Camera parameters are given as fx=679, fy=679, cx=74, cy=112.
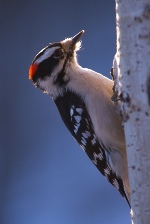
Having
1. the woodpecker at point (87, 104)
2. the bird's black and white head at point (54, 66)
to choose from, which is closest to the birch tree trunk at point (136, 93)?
the woodpecker at point (87, 104)

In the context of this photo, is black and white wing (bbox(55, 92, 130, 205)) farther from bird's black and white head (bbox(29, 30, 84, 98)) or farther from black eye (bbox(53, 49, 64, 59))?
black eye (bbox(53, 49, 64, 59))

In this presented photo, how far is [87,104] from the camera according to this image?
2.41 m

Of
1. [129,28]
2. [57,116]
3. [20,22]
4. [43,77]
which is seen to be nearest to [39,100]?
[57,116]

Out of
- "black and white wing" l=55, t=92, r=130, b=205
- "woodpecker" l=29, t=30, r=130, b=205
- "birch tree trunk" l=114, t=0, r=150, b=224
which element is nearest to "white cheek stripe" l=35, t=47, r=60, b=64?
"woodpecker" l=29, t=30, r=130, b=205

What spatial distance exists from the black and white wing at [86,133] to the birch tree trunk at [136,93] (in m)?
0.67

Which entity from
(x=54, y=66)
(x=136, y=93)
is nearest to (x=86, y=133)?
(x=54, y=66)

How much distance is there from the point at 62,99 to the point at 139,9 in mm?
836

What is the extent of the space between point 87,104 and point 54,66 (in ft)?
0.71

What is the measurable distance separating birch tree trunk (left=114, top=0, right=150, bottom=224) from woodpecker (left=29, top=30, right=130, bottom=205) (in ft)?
1.97

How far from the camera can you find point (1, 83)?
4.14 m

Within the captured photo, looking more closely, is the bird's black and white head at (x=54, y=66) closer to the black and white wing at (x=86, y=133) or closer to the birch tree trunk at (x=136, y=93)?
the black and white wing at (x=86, y=133)

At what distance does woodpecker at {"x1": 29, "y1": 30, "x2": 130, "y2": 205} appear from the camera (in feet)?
7.77

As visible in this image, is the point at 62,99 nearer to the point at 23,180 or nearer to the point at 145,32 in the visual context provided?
the point at 145,32

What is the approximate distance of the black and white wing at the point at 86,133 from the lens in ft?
7.95
